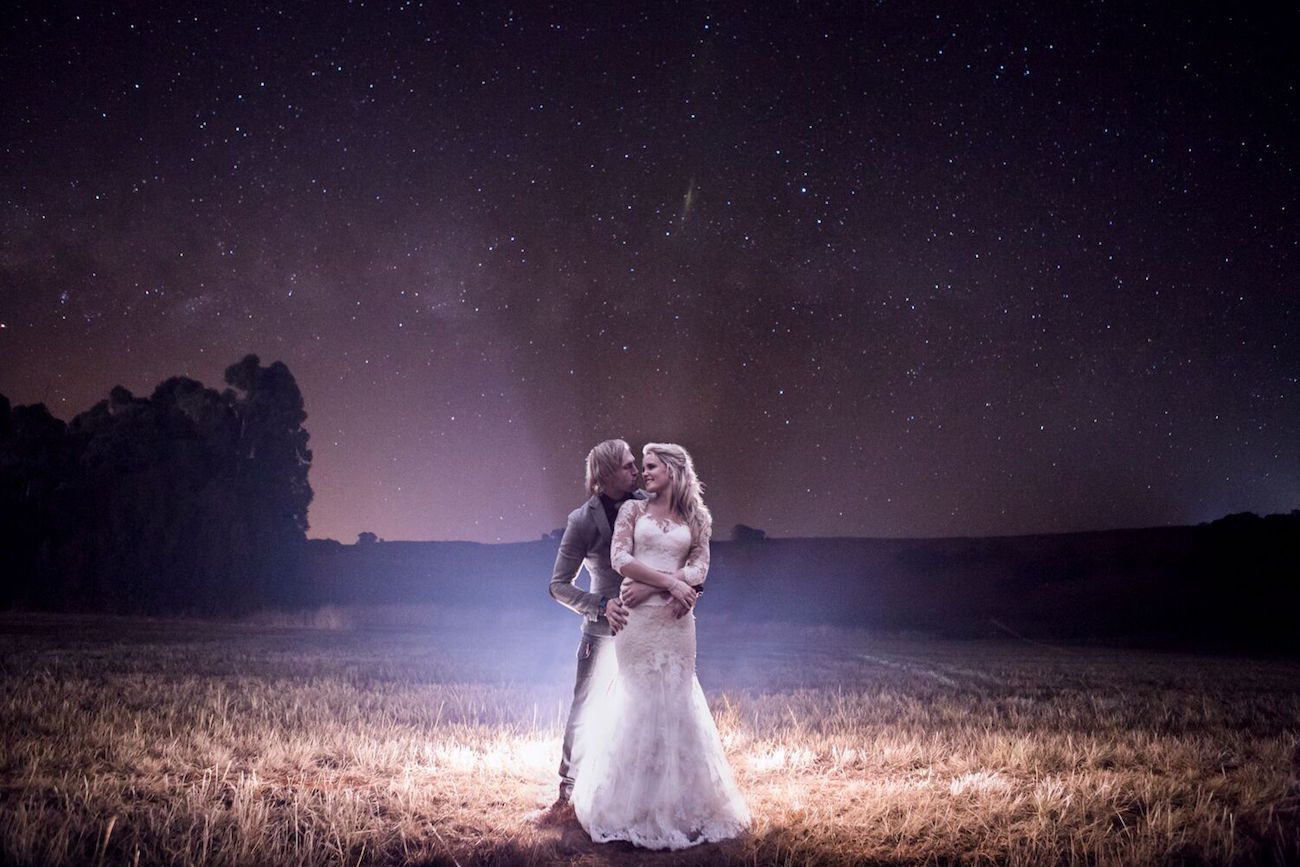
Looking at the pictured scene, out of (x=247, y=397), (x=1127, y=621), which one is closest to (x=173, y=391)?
(x=247, y=397)

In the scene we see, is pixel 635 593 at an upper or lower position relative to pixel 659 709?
upper

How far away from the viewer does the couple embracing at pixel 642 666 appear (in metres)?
5.20

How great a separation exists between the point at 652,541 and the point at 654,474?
452 mm

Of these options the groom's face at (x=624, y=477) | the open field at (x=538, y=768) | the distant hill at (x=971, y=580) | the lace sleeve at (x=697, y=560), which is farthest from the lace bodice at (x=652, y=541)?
the distant hill at (x=971, y=580)

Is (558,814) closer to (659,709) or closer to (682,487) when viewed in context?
(659,709)

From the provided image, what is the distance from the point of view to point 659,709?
5418 mm

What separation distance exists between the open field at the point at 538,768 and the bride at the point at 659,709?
0.72 ft

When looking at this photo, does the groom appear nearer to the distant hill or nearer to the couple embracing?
the couple embracing

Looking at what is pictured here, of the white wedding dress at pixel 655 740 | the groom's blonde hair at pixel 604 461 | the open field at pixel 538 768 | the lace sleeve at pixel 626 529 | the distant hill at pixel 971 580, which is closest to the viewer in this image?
the open field at pixel 538 768

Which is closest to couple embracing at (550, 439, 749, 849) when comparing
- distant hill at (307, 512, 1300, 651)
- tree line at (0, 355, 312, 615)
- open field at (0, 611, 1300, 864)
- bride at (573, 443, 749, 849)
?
bride at (573, 443, 749, 849)

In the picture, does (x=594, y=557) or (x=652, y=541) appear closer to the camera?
(x=652, y=541)

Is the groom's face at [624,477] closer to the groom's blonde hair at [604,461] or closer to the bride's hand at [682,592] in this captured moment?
the groom's blonde hair at [604,461]

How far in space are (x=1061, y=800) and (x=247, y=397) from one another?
39538 millimetres

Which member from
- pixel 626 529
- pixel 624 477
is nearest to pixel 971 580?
pixel 624 477
